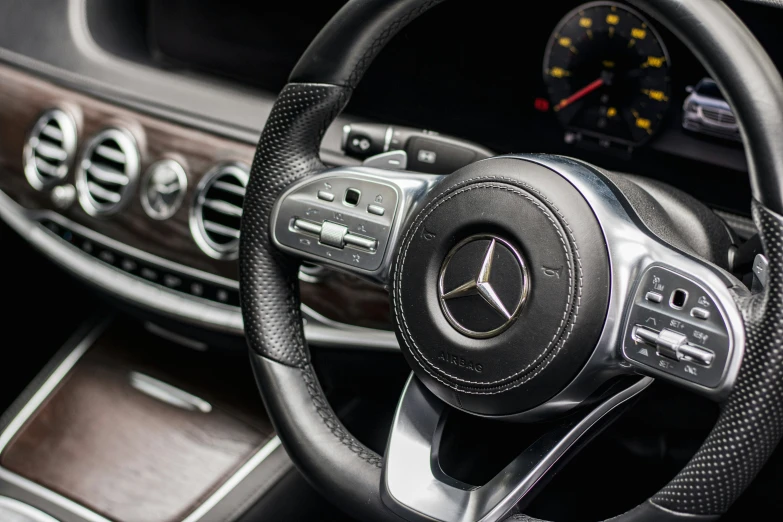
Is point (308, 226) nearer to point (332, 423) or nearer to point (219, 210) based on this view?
point (332, 423)

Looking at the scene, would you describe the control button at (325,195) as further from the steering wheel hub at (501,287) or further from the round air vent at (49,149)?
the round air vent at (49,149)

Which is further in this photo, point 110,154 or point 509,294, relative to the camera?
point 110,154

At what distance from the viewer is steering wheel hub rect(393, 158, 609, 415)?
27.3 inches

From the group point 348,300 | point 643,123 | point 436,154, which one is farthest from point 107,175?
point 643,123

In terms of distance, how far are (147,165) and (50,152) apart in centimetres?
20

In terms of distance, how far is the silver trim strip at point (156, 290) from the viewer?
1188mm

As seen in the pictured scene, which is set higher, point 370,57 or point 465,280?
point 370,57

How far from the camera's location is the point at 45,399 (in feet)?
4.78

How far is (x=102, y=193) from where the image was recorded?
4.57ft

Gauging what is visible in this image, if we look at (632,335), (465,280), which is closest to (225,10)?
(465,280)

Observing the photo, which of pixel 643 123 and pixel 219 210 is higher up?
pixel 643 123

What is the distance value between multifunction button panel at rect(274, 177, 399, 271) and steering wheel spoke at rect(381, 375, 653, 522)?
0.59ft

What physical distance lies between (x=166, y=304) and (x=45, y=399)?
314 millimetres

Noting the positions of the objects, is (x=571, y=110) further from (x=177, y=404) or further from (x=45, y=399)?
(x=45, y=399)
